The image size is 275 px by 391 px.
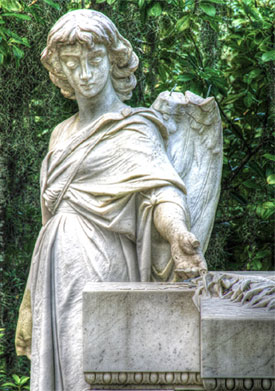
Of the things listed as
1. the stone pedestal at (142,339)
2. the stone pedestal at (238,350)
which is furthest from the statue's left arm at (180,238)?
the stone pedestal at (238,350)

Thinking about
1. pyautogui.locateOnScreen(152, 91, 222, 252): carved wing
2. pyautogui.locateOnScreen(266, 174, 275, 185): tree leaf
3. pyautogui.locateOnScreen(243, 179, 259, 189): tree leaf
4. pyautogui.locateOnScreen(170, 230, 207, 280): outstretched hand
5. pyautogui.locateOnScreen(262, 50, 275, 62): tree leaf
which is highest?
pyautogui.locateOnScreen(262, 50, 275, 62): tree leaf

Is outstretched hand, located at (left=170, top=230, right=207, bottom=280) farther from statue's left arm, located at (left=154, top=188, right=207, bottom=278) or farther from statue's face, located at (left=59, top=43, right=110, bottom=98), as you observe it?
statue's face, located at (left=59, top=43, right=110, bottom=98)

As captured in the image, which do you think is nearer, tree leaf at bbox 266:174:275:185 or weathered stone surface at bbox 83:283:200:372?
weathered stone surface at bbox 83:283:200:372

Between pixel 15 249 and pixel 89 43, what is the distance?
9.24 feet

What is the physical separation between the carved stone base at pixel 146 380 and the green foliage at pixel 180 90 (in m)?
3.15

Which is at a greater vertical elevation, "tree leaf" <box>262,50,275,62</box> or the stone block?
"tree leaf" <box>262,50,275,62</box>

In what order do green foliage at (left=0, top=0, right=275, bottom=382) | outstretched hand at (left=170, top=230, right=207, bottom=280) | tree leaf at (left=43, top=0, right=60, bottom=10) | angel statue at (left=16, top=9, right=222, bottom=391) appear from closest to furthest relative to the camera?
outstretched hand at (left=170, top=230, right=207, bottom=280) → angel statue at (left=16, top=9, right=222, bottom=391) → tree leaf at (left=43, top=0, right=60, bottom=10) → green foliage at (left=0, top=0, right=275, bottom=382)

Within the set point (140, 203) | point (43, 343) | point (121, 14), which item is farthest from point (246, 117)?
point (43, 343)

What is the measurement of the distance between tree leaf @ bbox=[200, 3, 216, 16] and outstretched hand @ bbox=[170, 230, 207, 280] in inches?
96.2

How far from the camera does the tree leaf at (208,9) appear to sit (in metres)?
7.41

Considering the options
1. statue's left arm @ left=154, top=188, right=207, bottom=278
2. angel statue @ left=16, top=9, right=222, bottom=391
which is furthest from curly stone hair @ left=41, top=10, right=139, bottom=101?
statue's left arm @ left=154, top=188, right=207, bottom=278

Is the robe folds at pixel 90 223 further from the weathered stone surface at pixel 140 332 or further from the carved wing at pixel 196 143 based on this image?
the weathered stone surface at pixel 140 332

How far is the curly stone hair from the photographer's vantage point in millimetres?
5836

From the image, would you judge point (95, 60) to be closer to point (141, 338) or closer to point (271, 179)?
point (141, 338)
